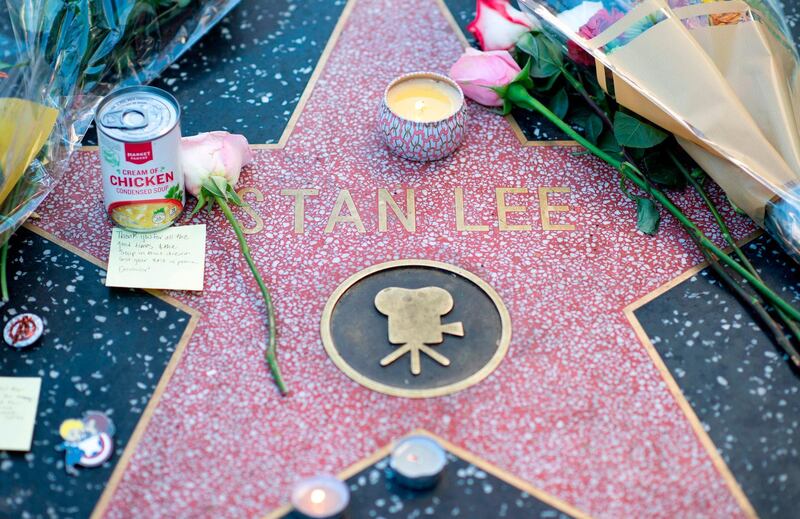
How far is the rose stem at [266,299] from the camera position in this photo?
3.58ft

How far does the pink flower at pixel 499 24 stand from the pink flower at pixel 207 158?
1.38 feet

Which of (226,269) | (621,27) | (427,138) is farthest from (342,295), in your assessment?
(621,27)

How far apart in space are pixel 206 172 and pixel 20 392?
351mm

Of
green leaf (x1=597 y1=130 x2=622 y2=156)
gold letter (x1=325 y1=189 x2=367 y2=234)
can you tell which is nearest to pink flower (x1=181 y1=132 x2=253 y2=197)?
gold letter (x1=325 y1=189 x2=367 y2=234)

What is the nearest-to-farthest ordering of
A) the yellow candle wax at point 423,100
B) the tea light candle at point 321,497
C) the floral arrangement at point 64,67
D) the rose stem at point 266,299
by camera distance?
the tea light candle at point 321,497 → the rose stem at point 266,299 → the floral arrangement at point 64,67 → the yellow candle wax at point 423,100

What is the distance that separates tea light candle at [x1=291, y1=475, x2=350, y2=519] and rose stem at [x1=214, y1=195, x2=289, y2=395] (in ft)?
0.43

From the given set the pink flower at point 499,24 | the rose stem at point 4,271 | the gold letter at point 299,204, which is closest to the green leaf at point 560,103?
the pink flower at point 499,24

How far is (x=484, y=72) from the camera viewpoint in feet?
4.47

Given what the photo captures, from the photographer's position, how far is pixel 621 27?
4.13 feet

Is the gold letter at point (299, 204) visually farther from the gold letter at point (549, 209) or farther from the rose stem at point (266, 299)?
the gold letter at point (549, 209)

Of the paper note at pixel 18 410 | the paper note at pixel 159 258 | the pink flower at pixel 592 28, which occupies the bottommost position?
the paper note at pixel 18 410

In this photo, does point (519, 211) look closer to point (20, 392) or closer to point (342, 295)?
point (342, 295)

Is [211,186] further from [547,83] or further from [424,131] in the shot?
[547,83]

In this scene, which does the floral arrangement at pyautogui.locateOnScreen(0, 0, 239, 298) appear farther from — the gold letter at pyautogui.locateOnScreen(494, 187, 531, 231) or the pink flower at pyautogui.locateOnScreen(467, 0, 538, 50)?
the gold letter at pyautogui.locateOnScreen(494, 187, 531, 231)
